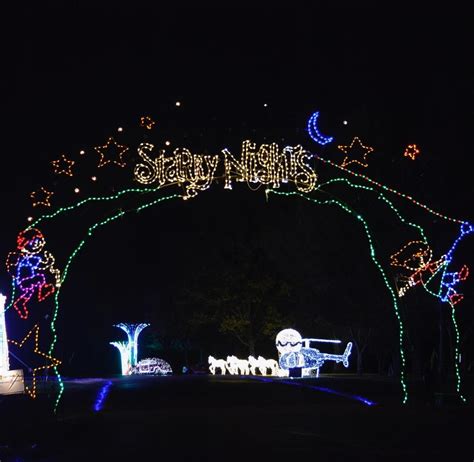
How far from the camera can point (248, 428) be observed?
14.6 metres

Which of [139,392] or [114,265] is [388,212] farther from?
[114,265]

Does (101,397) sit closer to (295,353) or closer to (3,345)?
(3,345)

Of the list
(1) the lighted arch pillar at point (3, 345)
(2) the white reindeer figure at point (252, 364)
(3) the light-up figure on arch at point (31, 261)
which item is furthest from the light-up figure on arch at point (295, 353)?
(3) the light-up figure on arch at point (31, 261)

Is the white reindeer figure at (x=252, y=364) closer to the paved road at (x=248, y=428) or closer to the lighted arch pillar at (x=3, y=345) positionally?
the paved road at (x=248, y=428)

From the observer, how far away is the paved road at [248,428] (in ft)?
37.4

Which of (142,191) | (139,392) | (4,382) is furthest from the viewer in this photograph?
(139,392)

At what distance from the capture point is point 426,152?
24188mm

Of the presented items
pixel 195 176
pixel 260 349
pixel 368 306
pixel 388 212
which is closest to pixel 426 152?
pixel 388 212

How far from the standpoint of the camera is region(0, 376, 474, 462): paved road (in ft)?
37.4

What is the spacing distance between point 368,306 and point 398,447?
22.7 m

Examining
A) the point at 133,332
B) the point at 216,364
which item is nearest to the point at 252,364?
the point at 216,364

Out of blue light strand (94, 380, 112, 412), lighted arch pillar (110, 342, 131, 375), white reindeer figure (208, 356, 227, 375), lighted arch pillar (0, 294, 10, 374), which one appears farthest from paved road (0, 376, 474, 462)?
lighted arch pillar (110, 342, 131, 375)

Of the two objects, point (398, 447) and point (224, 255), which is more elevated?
point (224, 255)

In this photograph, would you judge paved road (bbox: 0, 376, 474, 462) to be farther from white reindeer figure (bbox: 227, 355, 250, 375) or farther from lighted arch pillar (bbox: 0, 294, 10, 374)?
white reindeer figure (bbox: 227, 355, 250, 375)
